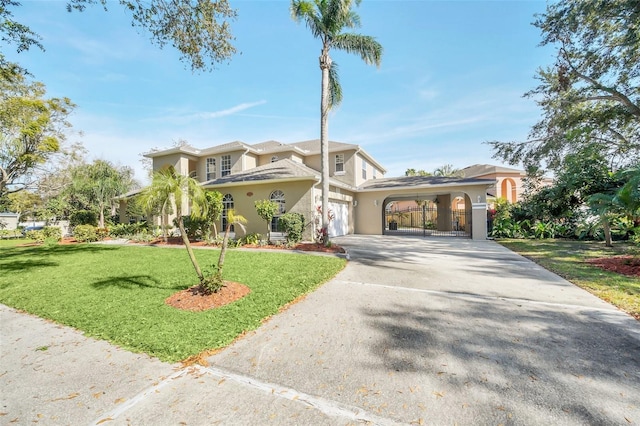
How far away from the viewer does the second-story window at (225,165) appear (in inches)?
802

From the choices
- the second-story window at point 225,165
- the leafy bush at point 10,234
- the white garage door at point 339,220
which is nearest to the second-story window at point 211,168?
the second-story window at point 225,165

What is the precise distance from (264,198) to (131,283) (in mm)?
8973

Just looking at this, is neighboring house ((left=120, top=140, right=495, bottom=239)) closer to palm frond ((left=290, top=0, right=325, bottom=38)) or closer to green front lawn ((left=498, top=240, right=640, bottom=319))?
green front lawn ((left=498, top=240, right=640, bottom=319))

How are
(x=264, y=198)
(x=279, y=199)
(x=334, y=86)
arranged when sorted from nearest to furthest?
(x=334, y=86) < (x=279, y=199) < (x=264, y=198)

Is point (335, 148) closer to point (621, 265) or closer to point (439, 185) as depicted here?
point (439, 185)

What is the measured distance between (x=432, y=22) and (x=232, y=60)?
26.2ft

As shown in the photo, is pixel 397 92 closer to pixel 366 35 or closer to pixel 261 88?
pixel 366 35

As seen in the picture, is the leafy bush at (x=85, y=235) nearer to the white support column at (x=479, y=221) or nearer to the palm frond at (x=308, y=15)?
the palm frond at (x=308, y=15)

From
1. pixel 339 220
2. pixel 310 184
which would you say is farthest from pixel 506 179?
pixel 310 184

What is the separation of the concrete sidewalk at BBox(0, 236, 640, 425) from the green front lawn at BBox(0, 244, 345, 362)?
12.5 inches

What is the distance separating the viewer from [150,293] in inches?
234

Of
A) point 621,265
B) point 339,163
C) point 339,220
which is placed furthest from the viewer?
point 339,163

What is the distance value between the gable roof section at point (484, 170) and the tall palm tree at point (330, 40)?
3425 centimetres

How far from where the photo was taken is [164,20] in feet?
25.7
